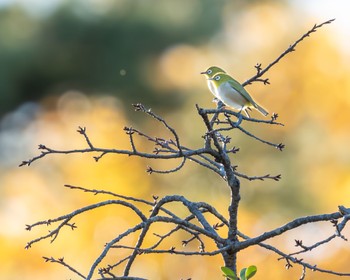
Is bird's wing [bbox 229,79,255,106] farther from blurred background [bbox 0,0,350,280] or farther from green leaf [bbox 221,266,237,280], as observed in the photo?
blurred background [bbox 0,0,350,280]

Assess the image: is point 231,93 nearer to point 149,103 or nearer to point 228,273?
point 228,273

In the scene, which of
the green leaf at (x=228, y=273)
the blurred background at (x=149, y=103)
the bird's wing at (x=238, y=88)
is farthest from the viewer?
the blurred background at (x=149, y=103)

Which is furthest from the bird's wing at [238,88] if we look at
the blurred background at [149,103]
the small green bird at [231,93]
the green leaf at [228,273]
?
the blurred background at [149,103]

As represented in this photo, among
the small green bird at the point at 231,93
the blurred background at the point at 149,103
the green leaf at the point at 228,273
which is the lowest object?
the green leaf at the point at 228,273

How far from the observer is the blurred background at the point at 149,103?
11.2m

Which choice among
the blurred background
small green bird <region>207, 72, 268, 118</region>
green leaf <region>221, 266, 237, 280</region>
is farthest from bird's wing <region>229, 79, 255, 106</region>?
the blurred background

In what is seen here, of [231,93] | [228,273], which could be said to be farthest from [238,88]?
[228,273]

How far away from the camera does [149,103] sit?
38.4 ft

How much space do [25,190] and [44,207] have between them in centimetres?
61

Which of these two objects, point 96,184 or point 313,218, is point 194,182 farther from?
point 313,218

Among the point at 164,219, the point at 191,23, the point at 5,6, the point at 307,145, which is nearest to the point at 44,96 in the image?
the point at 5,6

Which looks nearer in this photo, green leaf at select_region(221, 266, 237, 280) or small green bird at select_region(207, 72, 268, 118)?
green leaf at select_region(221, 266, 237, 280)

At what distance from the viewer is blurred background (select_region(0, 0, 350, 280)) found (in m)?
11.2

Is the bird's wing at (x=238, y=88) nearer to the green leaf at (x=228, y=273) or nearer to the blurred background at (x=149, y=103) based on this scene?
the green leaf at (x=228, y=273)
